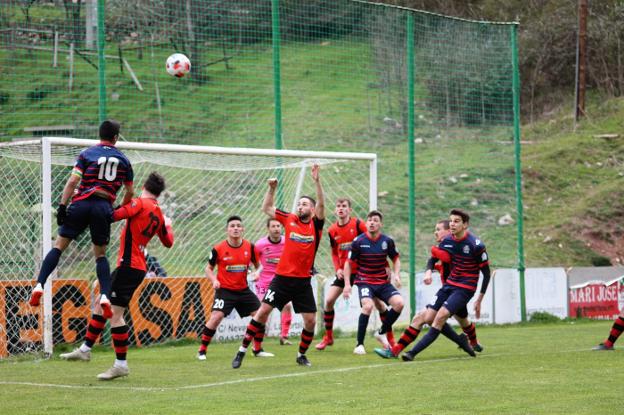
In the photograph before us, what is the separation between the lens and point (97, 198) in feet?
35.0

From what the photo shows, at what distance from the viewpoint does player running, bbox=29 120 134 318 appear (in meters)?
10.6

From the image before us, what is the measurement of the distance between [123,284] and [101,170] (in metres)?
1.31

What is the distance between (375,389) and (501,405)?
1.61 m

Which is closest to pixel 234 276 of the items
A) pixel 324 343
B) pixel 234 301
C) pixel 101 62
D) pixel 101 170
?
pixel 234 301

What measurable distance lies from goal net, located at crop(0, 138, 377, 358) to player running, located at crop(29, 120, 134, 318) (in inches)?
126

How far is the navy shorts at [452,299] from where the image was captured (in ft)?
42.7

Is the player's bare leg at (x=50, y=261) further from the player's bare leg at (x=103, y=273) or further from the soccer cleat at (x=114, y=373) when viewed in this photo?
the soccer cleat at (x=114, y=373)

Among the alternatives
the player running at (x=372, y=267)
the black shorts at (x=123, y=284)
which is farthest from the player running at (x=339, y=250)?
the black shorts at (x=123, y=284)

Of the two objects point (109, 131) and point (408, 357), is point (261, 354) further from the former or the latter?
point (109, 131)

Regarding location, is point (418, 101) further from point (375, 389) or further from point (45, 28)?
point (375, 389)

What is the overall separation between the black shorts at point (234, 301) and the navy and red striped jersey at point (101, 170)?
3569 mm

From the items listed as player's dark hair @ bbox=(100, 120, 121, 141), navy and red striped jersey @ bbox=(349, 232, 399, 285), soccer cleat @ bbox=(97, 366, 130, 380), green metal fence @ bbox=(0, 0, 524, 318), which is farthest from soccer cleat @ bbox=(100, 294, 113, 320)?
green metal fence @ bbox=(0, 0, 524, 318)

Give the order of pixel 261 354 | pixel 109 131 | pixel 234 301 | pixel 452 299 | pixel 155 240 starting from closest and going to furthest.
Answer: pixel 109 131, pixel 452 299, pixel 234 301, pixel 261 354, pixel 155 240

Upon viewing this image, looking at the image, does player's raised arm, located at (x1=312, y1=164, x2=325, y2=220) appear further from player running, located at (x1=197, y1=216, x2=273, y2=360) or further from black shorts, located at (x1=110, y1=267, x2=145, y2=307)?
black shorts, located at (x1=110, y1=267, x2=145, y2=307)
